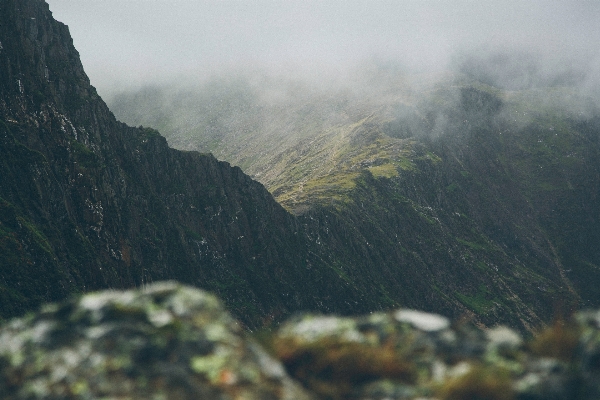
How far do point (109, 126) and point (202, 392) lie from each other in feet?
488

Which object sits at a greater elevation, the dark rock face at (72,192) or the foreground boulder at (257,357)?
the dark rock face at (72,192)

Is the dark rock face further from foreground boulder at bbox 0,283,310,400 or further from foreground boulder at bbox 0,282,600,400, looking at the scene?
foreground boulder at bbox 0,282,600,400

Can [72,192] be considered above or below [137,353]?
above

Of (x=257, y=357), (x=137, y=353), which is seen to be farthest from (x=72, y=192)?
(x=257, y=357)

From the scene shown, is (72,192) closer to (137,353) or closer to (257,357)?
(137,353)

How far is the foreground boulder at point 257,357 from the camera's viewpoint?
11.7 metres

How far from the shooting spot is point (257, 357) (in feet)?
41.2

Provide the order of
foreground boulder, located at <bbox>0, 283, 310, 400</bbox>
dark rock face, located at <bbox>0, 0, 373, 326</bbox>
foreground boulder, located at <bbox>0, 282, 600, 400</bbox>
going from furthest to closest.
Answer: dark rock face, located at <bbox>0, 0, 373, 326</bbox>, foreground boulder, located at <bbox>0, 282, 600, 400</bbox>, foreground boulder, located at <bbox>0, 283, 310, 400</bbox>

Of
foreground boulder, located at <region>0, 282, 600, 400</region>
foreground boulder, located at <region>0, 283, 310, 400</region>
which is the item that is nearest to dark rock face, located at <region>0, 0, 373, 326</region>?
foreground boulder, located at <region>0, 283, 310, 400</region>

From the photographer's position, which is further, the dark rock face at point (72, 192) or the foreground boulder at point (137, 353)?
the dark rock face at point (72, 192)

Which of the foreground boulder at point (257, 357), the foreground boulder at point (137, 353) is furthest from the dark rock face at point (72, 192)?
the foreground boulder at point (257, 357)

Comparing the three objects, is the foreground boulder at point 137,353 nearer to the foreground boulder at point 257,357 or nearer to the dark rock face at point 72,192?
the foreground boulder at point 257,357

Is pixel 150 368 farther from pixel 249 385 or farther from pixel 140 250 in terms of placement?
pixel 140 250

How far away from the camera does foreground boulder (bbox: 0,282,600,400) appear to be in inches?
459
